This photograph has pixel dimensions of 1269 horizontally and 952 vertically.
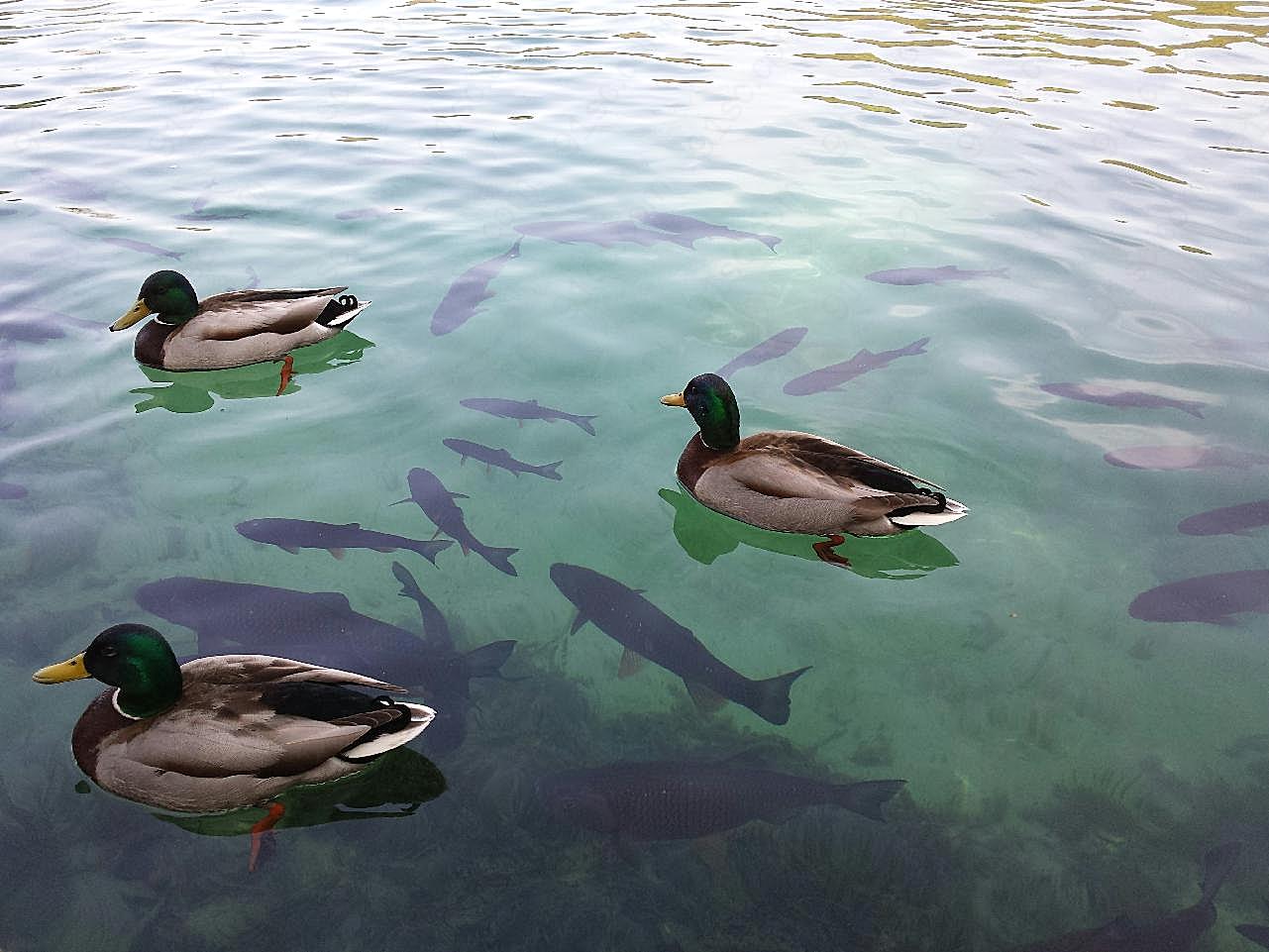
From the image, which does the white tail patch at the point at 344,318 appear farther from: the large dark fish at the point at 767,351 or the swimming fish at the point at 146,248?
Result: the large dark fish at the point at 767,351

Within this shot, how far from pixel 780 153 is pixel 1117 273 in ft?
15.2

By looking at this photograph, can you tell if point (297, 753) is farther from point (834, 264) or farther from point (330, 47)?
point (330, 47)

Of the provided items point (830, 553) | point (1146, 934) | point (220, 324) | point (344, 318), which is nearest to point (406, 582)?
point (830, 553)

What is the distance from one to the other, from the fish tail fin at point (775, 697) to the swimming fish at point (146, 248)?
737cm

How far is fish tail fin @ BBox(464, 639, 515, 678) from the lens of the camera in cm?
472

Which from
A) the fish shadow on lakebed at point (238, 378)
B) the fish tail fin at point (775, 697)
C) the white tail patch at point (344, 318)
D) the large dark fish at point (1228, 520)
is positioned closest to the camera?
the fish tail fin at point (775, 697)

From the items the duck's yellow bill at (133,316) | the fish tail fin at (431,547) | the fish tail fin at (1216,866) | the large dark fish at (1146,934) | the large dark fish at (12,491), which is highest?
the duck's yellow bill at (133,316)

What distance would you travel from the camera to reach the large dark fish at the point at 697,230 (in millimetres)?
9469

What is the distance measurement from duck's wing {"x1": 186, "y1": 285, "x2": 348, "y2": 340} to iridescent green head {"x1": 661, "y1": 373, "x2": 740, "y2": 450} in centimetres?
329

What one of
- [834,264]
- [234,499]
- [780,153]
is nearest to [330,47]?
[780,153]

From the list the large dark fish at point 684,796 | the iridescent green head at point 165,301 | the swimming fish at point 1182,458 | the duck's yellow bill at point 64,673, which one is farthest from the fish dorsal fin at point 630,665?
Result: the iridescent green head at point 165,301

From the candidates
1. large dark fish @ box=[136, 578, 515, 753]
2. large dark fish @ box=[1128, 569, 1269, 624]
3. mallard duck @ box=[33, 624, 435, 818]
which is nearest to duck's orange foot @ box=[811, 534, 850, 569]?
large dark fish @ box=[1128, 569, 1269, 624]

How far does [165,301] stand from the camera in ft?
24.1

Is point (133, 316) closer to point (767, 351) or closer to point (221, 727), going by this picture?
→ point (221, 727)
